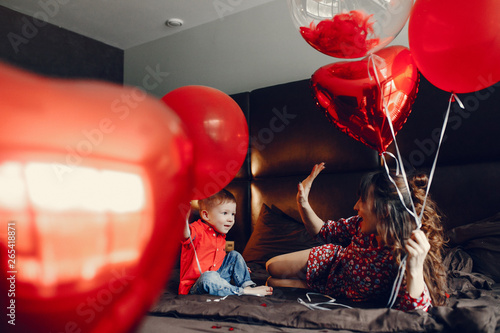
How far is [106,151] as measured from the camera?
1.72 ft

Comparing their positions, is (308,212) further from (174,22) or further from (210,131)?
(174,22)

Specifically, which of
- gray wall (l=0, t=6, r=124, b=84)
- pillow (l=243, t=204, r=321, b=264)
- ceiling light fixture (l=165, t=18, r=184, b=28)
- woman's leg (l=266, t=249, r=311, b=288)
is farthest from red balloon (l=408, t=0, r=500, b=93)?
gray wall (l=0, t=6, r=124, b=84)

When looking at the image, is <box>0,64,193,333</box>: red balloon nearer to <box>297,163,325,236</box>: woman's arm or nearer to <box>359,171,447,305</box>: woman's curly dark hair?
<box>359,171,447,305</box>: woman's curly dark hair

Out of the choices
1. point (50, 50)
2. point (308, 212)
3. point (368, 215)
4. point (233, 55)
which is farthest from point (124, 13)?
point (368, 215)

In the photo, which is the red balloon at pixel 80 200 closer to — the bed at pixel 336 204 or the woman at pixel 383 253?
the bed at pixel 336 204

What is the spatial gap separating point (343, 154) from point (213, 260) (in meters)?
1.01

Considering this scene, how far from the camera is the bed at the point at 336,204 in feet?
3.23

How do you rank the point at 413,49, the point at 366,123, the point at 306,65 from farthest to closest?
the point at 306,65 < the point at 366,123 < the point at 413,49

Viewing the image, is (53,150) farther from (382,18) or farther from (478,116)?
(478,116)

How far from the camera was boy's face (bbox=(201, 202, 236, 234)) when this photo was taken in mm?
1688

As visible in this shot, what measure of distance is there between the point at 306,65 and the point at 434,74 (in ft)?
5.26

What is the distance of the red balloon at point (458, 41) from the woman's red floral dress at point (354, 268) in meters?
0.61

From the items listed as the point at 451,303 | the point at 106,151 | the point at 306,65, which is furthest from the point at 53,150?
the point at 306,65

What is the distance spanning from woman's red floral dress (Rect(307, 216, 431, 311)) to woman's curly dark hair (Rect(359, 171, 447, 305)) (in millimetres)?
61
